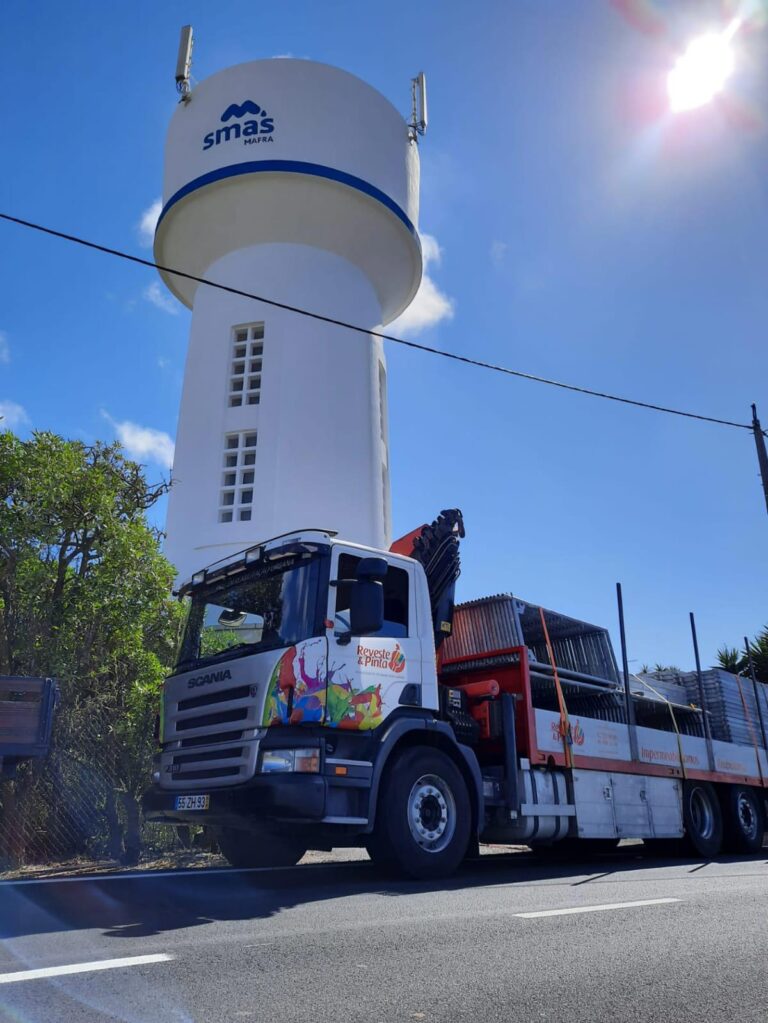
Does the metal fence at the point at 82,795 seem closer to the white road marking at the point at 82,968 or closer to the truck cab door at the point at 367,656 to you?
the truck cab door at the point at 367,656

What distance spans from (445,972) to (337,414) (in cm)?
1722

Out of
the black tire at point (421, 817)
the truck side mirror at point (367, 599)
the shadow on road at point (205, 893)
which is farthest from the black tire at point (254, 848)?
the truck side mirror at point (367, 599)

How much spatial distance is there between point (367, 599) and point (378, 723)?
111 cm

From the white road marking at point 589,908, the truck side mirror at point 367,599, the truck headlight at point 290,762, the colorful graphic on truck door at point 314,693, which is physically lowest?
the white road marking at point 589,908

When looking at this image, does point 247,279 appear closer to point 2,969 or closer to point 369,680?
point 369,680

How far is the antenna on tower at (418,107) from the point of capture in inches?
940

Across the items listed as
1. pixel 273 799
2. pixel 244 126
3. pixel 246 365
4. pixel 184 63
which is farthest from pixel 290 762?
pixel 184 63

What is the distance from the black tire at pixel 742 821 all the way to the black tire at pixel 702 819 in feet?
0.55

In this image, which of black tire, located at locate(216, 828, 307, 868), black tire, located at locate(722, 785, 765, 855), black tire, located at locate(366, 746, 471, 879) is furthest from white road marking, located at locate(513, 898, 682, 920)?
black tire, located at locate(722, 785, 765, 855)

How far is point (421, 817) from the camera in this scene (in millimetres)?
7441

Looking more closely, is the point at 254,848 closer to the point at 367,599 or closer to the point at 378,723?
the point at 378,723

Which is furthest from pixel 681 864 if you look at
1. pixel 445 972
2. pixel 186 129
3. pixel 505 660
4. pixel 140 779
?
pixel 186 129

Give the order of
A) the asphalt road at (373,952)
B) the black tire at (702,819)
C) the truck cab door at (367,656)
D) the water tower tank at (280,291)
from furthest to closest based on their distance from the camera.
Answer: the water tower tank at (280,291) → the black tire at (702,819) → the truck cab door at (367,656) → the asphalt road at (373,952)

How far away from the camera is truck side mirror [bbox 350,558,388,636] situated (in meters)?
→ 7.15
